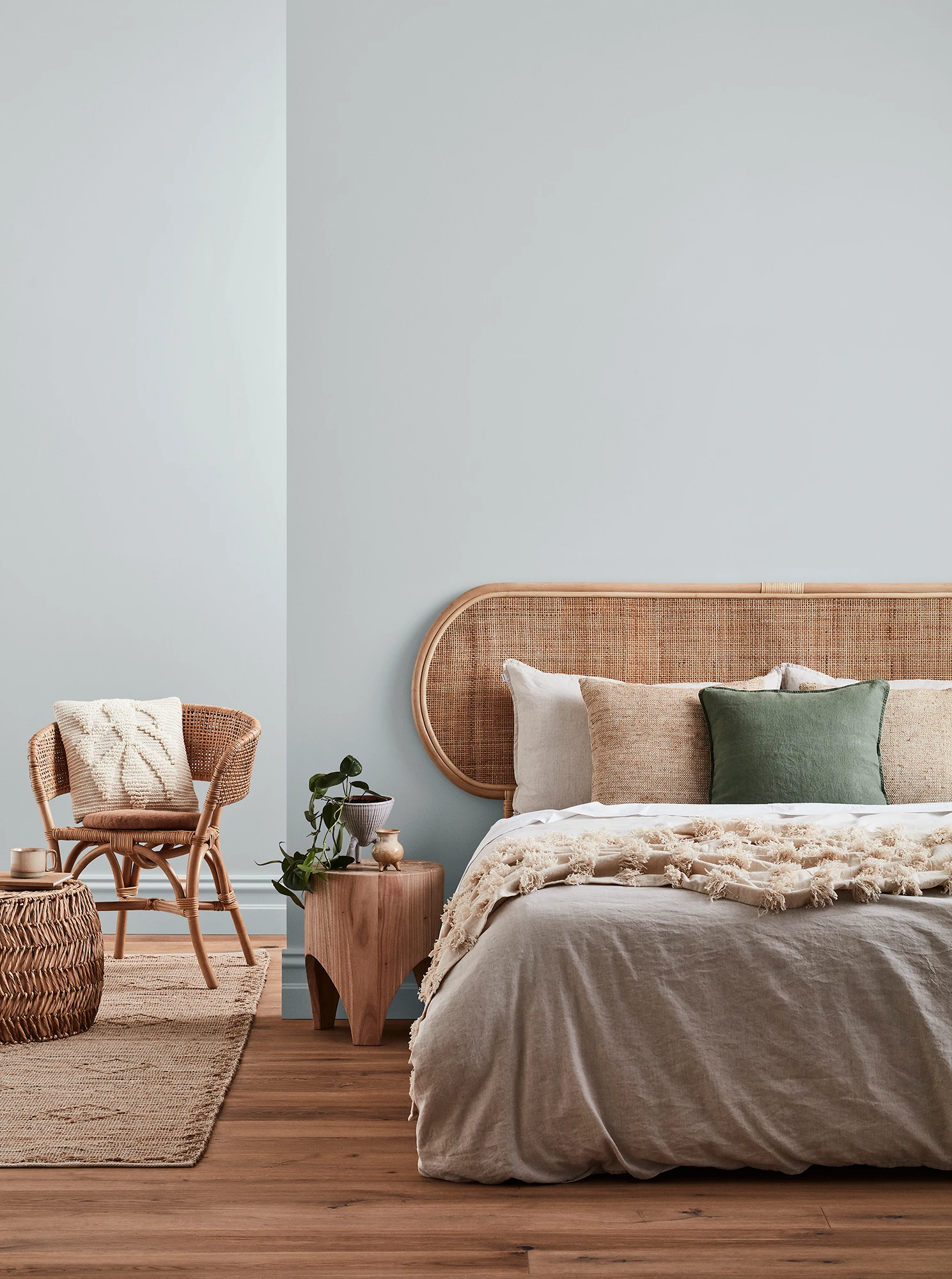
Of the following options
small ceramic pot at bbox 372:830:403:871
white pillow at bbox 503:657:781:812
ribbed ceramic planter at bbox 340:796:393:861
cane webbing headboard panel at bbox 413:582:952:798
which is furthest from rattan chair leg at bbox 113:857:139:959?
white pillow at bbox 503:657:781:812

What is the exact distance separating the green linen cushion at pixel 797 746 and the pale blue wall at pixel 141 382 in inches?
81.1

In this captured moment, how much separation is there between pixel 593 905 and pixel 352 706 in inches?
61.6

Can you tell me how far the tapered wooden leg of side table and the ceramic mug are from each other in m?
0.74

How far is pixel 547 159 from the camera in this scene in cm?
349

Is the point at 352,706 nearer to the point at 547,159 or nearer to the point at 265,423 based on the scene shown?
the point at 265,423

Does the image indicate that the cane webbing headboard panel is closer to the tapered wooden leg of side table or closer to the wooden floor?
the tapered wooden leg of side table

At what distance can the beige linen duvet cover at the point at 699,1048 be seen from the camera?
1884 millimetres

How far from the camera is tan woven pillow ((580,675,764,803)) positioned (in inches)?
116

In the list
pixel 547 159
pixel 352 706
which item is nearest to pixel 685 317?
pixel 547 159

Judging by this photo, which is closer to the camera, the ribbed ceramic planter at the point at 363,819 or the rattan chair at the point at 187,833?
the ribbed ceramic planter at the point at 363,819

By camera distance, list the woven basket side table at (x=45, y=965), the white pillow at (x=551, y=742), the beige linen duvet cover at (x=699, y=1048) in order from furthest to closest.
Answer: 1. the white pillow at (x=551, y=742)
2. the woven basket side table at (x=45, y=965)
3. the beige linen duvet cover at (x=699, y=1048)

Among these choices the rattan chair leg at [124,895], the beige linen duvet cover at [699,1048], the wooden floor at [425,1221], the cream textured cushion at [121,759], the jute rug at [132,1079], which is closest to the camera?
the wooden floor at [425,1221]

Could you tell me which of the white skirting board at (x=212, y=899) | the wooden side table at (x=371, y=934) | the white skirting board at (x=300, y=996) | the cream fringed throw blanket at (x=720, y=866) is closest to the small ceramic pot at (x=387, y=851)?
the wooden side table at (x=371, y=934)

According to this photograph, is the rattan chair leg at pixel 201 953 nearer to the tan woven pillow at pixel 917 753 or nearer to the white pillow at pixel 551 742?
the white pillow at pixel 551 742
